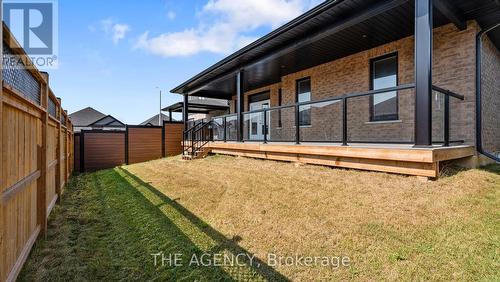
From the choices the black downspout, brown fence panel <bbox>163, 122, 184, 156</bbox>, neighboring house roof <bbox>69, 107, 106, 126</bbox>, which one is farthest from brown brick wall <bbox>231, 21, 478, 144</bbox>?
neighboring house roof <bbox>69, 107, 106, 126</bbox>

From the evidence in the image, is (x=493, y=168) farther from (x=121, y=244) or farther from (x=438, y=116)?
(x=121, y=244)

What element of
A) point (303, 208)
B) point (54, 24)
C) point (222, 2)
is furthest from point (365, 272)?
point (222, 2)

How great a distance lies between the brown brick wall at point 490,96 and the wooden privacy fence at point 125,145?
12042 millimetres

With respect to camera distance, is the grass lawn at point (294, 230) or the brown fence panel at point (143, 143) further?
the brown fence panel at point (143, 143)

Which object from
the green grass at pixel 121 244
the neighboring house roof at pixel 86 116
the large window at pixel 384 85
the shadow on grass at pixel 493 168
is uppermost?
the neighboring house roof at pixel 86 116

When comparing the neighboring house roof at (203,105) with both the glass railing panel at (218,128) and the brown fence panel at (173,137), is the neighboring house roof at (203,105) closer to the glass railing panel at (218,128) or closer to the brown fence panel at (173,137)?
the brown fence panel at (173,137)

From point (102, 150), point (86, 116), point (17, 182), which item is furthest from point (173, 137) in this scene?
point (86, 116)

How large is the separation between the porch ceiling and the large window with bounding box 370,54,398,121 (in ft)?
1.76

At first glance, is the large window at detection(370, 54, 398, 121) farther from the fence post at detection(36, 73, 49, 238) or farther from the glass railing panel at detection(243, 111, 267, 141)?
the fence post at detection(36, 73, 49, 238)

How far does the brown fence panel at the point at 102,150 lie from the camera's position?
1222cm

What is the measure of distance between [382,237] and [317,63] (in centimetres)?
709

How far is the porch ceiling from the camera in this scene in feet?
17.3

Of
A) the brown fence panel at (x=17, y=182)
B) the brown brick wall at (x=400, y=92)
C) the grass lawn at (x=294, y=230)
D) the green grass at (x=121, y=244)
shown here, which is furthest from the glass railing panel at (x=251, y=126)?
the brown fence panel at (x=17, y=182)

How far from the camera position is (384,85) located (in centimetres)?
734
